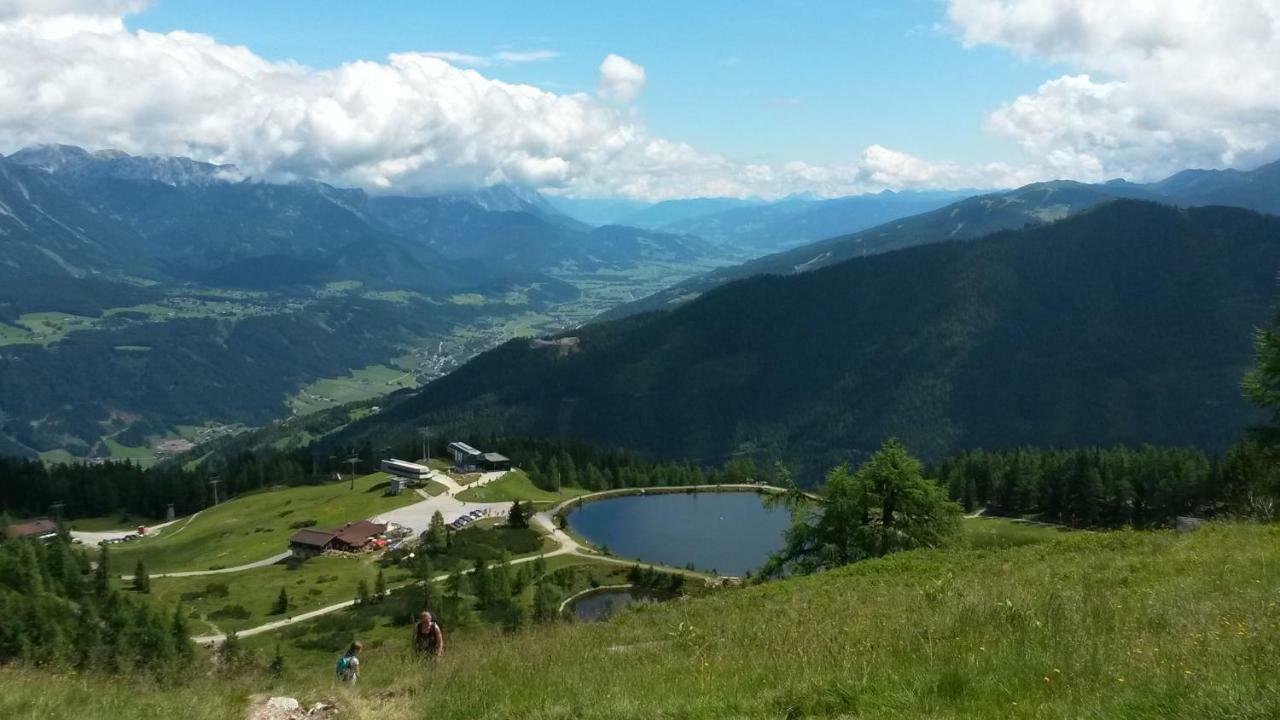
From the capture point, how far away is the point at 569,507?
121250 mm

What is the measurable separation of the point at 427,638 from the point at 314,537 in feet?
300

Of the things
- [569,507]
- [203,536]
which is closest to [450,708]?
[569,507]

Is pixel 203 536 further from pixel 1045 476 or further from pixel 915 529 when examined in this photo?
pixel 1045 476

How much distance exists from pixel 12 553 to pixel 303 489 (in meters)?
85.6

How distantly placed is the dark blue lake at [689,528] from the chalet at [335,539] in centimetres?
2675

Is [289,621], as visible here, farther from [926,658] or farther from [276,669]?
[926,658]

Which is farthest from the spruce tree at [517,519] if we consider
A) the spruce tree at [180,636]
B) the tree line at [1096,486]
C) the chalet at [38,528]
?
the chalet at [38,528]

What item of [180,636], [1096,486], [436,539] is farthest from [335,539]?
[1096,486]

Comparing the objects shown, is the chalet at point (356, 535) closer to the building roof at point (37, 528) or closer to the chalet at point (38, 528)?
the chalet at point (38, 528)

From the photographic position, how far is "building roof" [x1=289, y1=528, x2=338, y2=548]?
Result: 100088mm

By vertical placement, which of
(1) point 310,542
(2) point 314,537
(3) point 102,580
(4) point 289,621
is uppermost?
(3) point 102,580

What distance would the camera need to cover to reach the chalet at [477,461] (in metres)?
152

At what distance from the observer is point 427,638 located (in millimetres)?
19094

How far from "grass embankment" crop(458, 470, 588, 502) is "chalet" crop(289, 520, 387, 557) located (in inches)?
899
